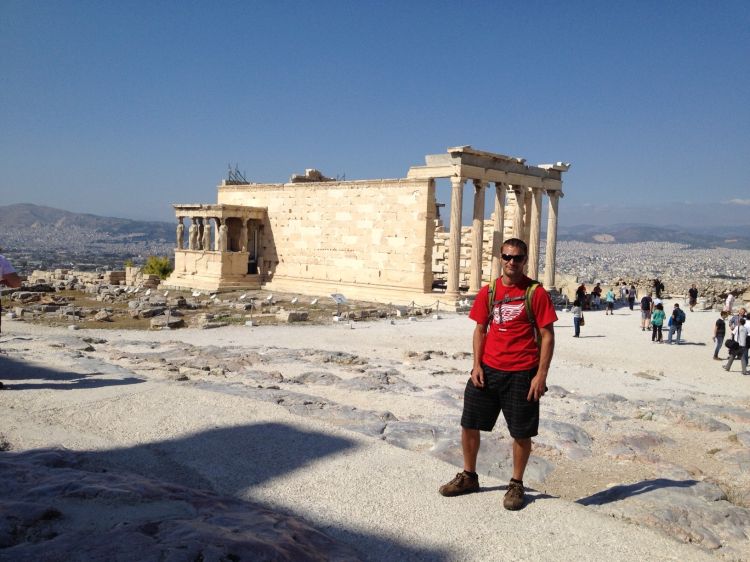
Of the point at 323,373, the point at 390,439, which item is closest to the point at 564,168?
the point at 323,373

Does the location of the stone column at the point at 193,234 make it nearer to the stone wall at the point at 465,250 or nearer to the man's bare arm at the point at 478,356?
the stone wall at the point at 465,250

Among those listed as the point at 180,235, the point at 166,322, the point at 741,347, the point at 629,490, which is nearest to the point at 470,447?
the point at 629,490

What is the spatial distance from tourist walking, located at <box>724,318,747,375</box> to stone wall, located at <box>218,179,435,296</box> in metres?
12.1

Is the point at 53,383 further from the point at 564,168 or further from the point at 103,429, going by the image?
the point at 564,168

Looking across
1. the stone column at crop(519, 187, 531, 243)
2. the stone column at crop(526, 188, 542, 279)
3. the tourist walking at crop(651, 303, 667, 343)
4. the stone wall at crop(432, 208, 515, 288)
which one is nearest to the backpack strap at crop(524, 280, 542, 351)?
the tourist walking at crop(651, 303, 667, 343)

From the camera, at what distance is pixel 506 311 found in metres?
5.16

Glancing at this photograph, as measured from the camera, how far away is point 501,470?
20.6 feet

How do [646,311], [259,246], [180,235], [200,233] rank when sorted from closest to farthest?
[646,311] < [259,246] < [200,233] < [180,235]

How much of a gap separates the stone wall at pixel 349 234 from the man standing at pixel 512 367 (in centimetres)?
1945

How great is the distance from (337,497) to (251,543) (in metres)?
1.68

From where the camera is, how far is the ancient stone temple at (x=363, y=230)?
24188 millimetres

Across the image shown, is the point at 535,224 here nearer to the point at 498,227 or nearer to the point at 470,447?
the point at 498,227

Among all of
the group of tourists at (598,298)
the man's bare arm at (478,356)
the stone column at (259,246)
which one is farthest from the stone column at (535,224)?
the man's bare arm at (478,356)

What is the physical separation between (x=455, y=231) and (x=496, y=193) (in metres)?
2.85
